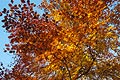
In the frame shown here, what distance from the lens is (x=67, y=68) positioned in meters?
15.3

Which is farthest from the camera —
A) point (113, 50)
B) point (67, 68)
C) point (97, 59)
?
point (113, 50)

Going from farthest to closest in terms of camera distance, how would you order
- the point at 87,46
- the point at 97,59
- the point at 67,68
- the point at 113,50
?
1. the point at 113,50
2. the point at 97,59
3. the point at 87,46
4. the point at 67,68

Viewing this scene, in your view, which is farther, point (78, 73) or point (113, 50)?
point (113, 50)

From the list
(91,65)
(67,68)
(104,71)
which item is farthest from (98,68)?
(67,68)

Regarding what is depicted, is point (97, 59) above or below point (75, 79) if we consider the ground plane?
above

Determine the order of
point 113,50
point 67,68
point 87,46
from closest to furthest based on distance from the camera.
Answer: point 67,68 < point 87,46 < point 113,50

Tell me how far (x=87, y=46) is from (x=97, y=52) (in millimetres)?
768

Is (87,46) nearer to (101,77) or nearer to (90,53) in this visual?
(90,53)

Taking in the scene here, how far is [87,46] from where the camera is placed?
54.0 ft

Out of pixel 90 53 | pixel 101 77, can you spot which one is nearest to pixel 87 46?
pixel 90 53

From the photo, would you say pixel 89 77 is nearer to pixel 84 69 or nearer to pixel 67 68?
pixel 84 69

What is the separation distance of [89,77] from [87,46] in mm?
3100

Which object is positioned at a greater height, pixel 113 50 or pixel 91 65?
pixel 113 50

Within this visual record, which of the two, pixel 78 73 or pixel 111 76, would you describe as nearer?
pixel 78 73
